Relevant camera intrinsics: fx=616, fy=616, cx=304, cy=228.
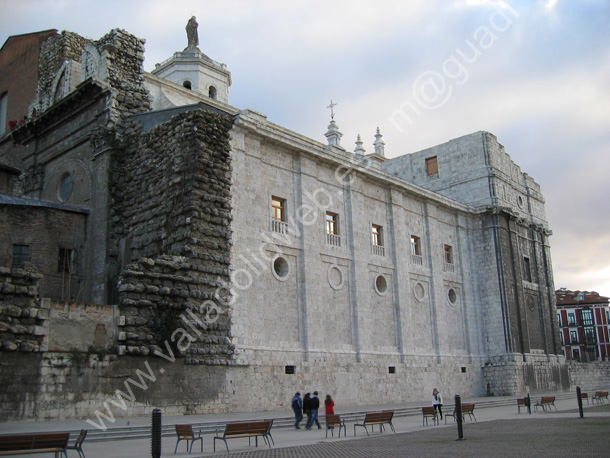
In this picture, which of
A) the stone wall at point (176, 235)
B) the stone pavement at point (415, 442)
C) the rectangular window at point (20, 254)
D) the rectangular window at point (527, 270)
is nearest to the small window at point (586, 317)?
the rectangular window at point (527, 270)

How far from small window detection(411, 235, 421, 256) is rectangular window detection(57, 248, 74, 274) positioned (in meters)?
17.7

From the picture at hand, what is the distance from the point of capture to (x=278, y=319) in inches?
946

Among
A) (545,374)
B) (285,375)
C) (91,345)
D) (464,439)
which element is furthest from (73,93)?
(545,374)

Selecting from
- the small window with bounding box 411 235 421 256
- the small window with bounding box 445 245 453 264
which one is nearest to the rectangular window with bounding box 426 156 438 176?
the small window with bounding box 445 245 453 264

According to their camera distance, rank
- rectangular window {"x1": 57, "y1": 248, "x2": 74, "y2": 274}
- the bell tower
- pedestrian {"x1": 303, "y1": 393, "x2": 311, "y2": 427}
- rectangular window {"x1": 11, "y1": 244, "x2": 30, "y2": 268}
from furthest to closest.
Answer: the bell tower < rectangular window {"x1": 57, "y1": 248, "x2": 74, "y2": 274} < rectangular window {"x1": 11, "y1": 244, "x2": 30, "y2": 268} < pedestrian {"x1": 303, "y1": 393, "x2": 311, "y2": 427}

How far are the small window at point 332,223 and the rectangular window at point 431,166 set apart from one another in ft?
51.6

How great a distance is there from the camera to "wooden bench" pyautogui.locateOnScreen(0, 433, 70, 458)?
32.5ft

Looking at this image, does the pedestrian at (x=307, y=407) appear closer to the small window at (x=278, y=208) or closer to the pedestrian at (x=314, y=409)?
the pedestrian at (x=314, y=409)

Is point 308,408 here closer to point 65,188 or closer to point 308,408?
point 308,408

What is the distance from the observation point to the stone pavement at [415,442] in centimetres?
1149

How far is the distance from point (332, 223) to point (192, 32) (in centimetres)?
1942

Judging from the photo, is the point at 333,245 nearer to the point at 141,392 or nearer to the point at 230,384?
the point at 230,384

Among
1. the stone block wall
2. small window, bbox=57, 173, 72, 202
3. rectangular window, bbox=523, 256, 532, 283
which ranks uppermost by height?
small window, bbox=57, 173, 72, 202

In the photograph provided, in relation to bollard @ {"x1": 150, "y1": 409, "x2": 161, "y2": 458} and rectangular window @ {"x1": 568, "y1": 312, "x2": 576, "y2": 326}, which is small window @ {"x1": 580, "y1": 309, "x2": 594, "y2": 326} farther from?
bollard @ {"x1": 150, "y1": 409, "x2": 161, "y2": 458}
